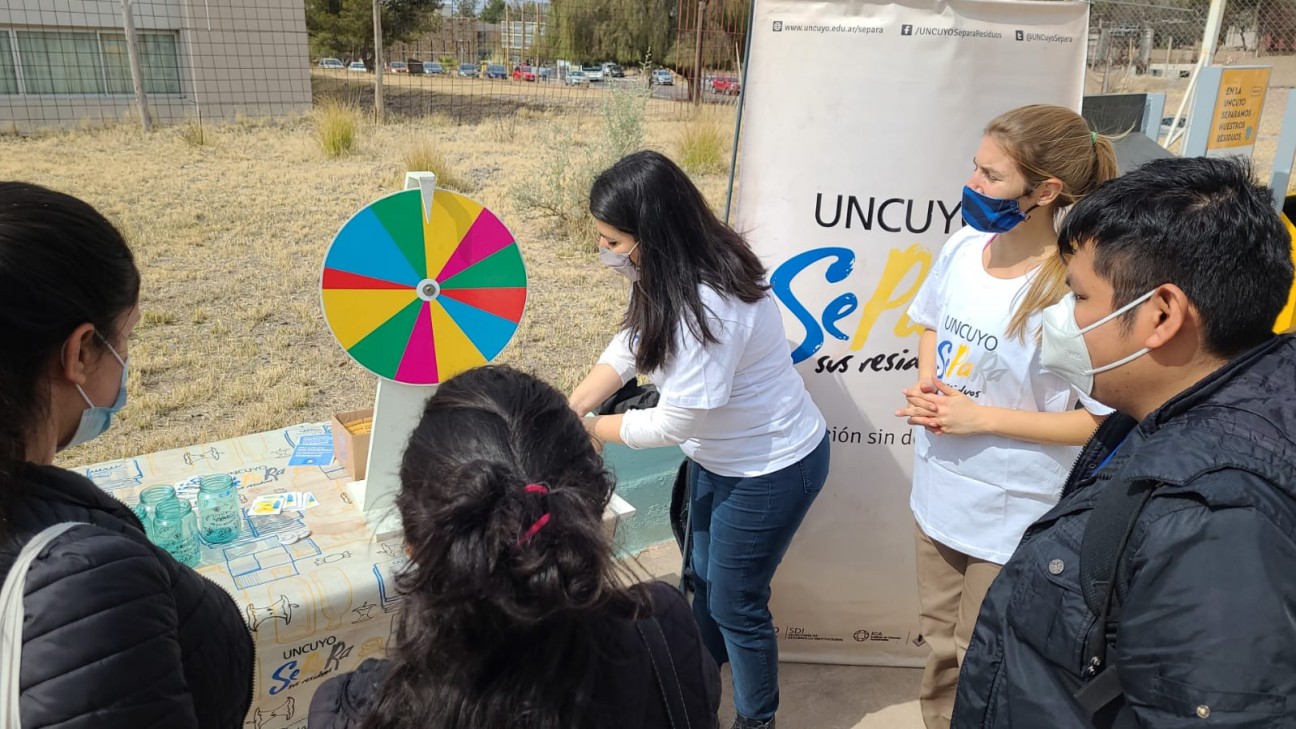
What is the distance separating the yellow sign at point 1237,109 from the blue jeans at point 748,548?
3012mm

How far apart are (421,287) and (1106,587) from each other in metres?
1.69

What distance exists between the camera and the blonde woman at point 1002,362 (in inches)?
76.4

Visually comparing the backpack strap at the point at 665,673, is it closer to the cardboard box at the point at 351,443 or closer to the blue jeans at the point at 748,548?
the blue jeans at the point at 748,548

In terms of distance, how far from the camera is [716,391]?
1.96 metres

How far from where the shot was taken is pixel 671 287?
1.93 meters

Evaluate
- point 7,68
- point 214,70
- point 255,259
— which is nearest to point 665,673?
point 255,259

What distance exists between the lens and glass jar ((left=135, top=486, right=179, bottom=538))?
2.08 meters

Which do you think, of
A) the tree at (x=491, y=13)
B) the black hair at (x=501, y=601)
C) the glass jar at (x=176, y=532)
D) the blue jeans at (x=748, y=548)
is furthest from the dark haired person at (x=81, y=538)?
the tree at (x=491, y=13)

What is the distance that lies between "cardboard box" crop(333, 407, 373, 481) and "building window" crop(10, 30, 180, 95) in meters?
16.3

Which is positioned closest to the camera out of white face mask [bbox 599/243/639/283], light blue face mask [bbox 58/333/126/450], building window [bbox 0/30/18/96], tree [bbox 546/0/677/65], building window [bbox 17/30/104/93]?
light blue face mask [bbox 58/333/126/450]

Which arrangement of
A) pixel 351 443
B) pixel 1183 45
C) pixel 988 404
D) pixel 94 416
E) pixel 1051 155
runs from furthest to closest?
1. pixel 1183 45
2. pixel 351 443
3. pixel 988 404
4. pixel 1051 155
5. pixel 94 416

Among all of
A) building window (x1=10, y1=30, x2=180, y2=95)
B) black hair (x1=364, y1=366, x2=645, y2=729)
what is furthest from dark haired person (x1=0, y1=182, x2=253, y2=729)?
building window (x1=10, y1=30, x2=180, y2=95)

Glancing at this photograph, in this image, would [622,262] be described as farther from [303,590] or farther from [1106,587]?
[1106,587]

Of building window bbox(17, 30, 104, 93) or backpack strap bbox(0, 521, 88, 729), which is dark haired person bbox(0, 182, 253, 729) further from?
building window bbox(17, 30, 104, 93)
